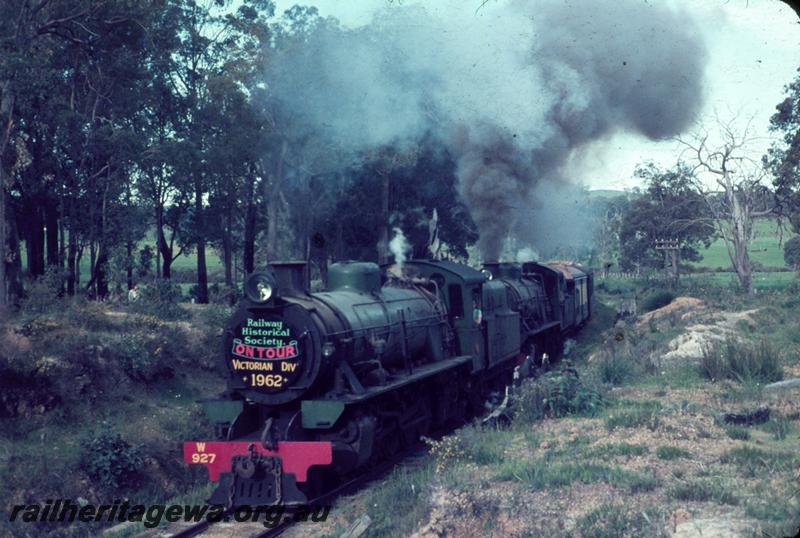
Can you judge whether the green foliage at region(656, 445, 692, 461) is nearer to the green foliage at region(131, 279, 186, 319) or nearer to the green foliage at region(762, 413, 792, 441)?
the green foliage at region(762, 413, 792, 441)

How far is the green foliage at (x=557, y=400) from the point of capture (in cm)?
1385

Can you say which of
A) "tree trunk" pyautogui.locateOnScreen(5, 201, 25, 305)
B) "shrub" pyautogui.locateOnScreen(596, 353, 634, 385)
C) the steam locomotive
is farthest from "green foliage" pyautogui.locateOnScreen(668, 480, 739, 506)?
"tree trunk" pyautogui.locateOnScreen(5, 201, 25, 305)

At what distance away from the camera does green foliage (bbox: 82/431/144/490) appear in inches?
548

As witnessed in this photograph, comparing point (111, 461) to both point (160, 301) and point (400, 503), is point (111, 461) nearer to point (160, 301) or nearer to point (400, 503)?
point (400, 503)

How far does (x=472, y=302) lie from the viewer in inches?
619

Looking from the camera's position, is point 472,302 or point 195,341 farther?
point 195,341

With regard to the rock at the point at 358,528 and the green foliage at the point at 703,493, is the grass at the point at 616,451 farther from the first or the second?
the rock at the point at 358,528

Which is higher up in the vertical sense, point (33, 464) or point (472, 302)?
point (472, 302)

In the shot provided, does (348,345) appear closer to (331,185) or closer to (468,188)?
(468,188)

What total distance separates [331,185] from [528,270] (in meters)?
16.9

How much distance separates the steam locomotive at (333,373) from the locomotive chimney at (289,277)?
2cm

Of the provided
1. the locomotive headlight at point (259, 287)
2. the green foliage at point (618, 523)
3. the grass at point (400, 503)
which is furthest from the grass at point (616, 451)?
the locomotive headlight at point (259, 287)

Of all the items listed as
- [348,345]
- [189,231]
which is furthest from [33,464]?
[189,231]

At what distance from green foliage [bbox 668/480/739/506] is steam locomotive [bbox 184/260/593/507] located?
431 cm
